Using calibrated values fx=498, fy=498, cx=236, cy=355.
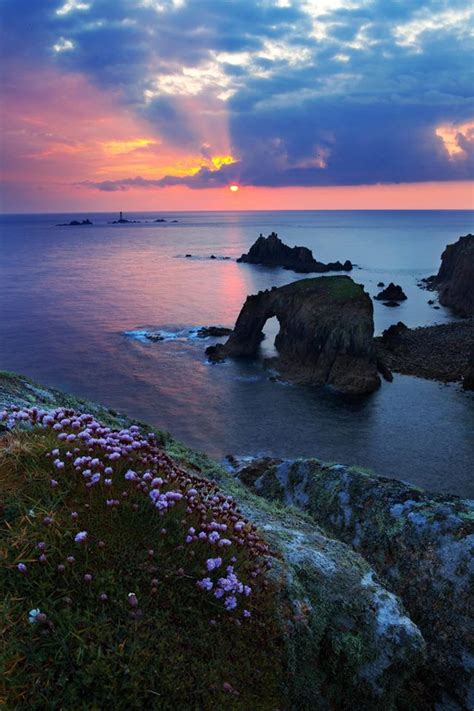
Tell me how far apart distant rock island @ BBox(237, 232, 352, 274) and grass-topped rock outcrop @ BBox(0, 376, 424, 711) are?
154m

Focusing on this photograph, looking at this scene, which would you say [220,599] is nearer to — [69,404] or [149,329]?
[69,404]

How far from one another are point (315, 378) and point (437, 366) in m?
17.3

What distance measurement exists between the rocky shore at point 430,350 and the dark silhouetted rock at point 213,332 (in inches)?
928

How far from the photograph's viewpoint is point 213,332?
260ft

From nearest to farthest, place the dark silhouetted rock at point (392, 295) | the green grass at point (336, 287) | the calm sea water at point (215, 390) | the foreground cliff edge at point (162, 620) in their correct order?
the foreground cliff edge at point (162, 620) < the calm sea water at point (215, 390) < the green grass at point (336, 287) < the dark silhouetted rock at point (392, 295)

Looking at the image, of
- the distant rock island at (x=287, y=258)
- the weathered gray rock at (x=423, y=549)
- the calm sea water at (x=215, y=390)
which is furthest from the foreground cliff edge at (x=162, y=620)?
the distant rock island at (x=287, y=258)

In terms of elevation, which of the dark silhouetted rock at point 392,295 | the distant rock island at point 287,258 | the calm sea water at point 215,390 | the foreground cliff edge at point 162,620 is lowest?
the calm sea water at point 215,390

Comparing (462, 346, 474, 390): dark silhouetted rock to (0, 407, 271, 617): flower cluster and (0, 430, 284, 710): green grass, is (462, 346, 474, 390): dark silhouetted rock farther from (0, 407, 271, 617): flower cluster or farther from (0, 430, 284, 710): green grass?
(0, 430, 284, 710): green grass

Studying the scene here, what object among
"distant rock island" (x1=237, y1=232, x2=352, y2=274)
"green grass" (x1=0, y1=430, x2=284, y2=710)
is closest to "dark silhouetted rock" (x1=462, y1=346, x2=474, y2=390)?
"green grass" (x1=0, y1=430, x2=284, y2=710)

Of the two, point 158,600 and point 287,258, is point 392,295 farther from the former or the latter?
point 158,600

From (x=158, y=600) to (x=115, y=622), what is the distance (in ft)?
1.83

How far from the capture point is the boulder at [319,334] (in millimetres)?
58562

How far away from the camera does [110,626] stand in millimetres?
4898

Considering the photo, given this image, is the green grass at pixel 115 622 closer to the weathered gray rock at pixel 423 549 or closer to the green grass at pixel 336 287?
the weathered gray rock at pixel 423 549
